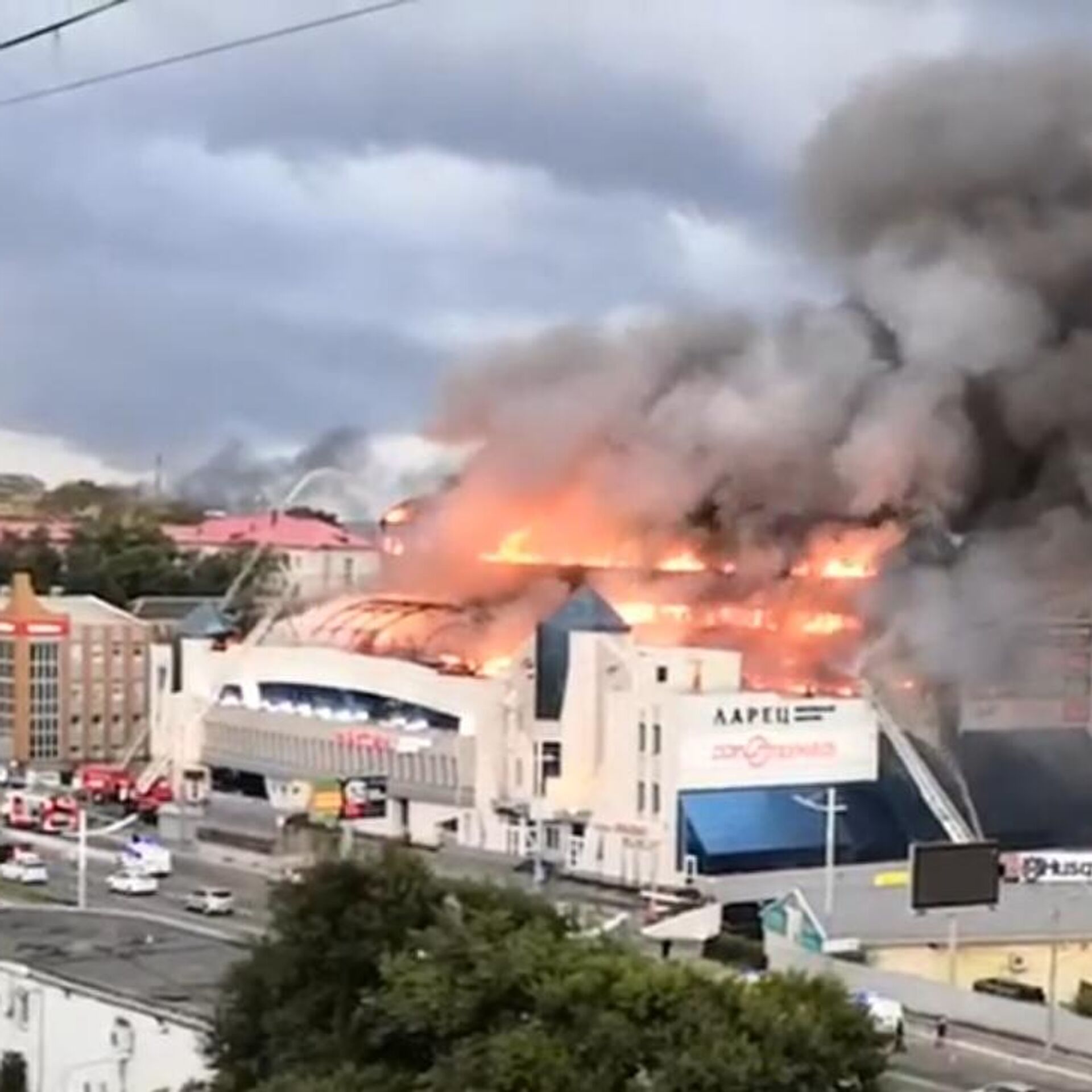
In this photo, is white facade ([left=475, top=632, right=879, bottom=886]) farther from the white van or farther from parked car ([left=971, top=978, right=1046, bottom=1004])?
the white van

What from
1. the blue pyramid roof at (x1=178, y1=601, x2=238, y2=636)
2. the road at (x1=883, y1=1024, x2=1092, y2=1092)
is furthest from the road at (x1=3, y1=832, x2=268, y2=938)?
the blue pyramid roof at (x1=178, y1=601, x2=238, y2=636)

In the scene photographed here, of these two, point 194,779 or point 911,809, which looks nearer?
point 911,809

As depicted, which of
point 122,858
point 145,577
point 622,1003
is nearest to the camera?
point 622,1003

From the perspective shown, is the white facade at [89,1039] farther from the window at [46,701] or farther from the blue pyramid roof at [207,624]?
the window at [46,701]

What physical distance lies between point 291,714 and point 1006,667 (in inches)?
333

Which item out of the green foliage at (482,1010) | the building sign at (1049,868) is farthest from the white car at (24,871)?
the green foliage at (482,1010)

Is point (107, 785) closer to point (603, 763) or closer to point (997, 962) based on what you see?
point (603, 763)

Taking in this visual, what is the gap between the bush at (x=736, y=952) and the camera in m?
19.1

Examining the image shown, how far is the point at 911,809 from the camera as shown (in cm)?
2488

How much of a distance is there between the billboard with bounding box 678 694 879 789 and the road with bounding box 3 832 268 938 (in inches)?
170

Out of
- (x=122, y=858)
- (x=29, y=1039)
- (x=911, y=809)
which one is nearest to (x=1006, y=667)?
(x=911, y=809)

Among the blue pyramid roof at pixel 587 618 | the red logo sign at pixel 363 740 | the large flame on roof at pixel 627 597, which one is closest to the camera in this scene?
the blue pyramid roof at pixel 587 618

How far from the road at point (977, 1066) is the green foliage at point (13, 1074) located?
462cm

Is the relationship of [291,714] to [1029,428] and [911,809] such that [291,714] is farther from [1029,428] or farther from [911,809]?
[1029,428]
